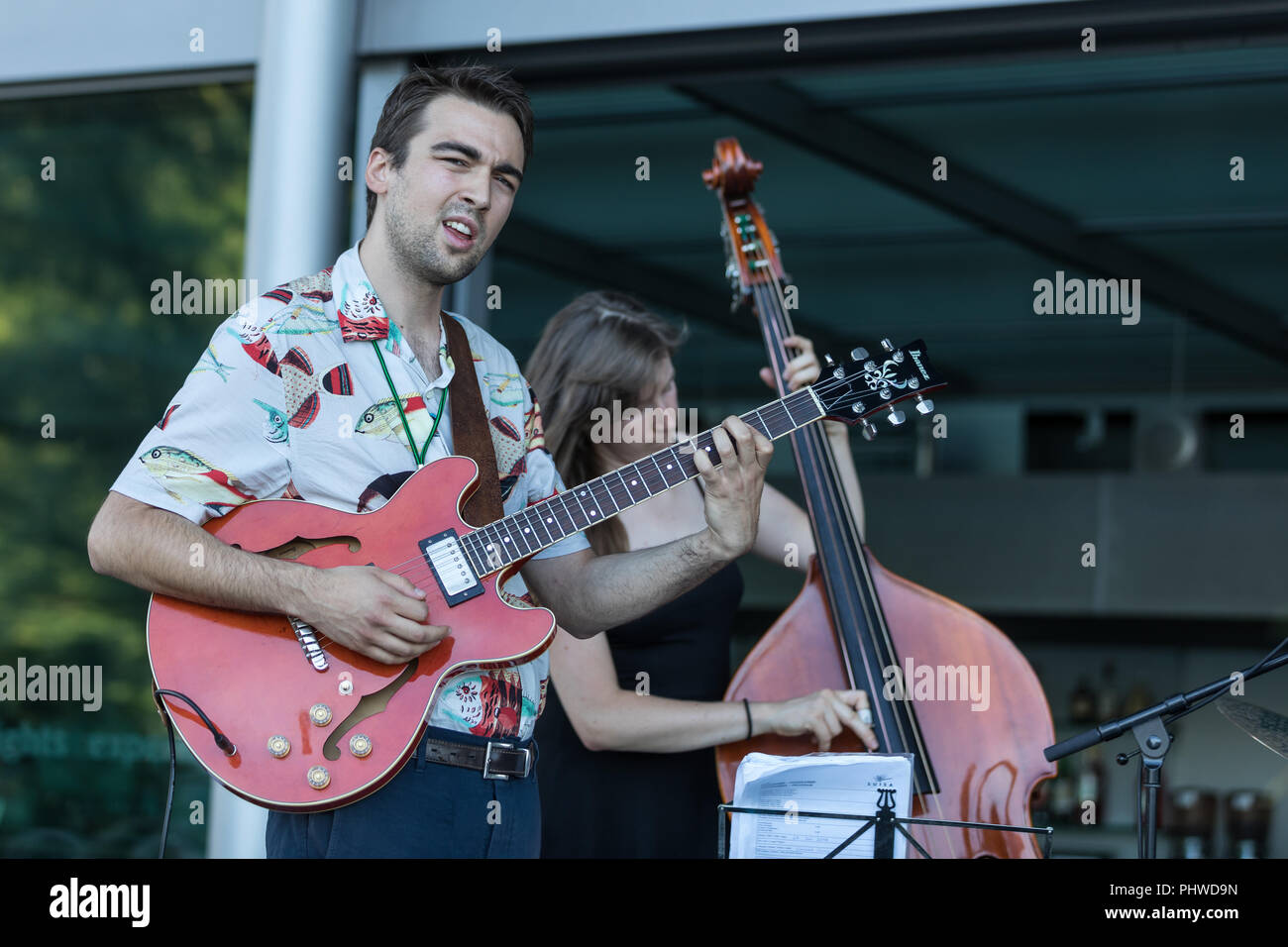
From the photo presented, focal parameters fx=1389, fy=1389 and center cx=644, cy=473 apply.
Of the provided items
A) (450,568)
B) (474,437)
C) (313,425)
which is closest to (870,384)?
(474,437)

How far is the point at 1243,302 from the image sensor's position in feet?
17.0

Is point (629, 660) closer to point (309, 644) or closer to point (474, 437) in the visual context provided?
point (474, 437)

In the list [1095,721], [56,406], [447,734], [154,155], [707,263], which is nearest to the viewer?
[447,734]

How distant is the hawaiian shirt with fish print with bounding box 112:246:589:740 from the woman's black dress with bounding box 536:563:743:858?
1.89 ft

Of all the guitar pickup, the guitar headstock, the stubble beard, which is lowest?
the guitar pickup

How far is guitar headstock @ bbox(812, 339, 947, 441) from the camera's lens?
2.07 meters

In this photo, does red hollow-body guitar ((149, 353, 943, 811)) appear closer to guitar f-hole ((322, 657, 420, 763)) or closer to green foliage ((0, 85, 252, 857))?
guitar f-hole ((322, 657, 420, 763))

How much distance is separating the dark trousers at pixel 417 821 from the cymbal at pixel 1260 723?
94 cm

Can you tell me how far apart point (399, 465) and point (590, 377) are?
719 mm

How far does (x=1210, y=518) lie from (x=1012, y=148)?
209 cm

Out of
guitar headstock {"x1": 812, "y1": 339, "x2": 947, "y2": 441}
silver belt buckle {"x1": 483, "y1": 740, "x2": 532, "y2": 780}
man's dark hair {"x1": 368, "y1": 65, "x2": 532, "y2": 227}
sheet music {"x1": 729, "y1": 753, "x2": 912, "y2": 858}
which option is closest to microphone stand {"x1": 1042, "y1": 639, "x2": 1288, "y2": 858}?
sheet music {"x1": 729, "y1": 753, "x2": 912, "y2": 858}

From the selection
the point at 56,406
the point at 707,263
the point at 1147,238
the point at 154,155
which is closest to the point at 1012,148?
the point at 1147,238

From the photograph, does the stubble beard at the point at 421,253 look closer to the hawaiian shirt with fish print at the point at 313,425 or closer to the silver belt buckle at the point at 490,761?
the hawaiian shirt with fish print at the point at 313,425
